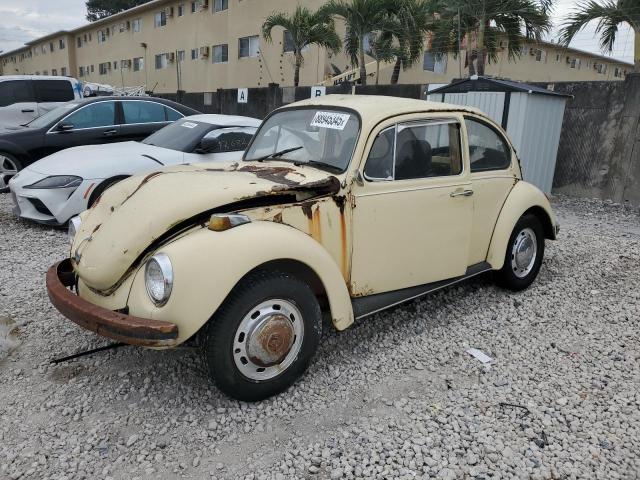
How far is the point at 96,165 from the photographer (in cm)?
614

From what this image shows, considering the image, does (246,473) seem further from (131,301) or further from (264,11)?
(264,11)

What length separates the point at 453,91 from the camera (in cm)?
866

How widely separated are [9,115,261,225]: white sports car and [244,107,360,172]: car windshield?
2.25 m

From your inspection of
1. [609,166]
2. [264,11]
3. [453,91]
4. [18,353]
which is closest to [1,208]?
[18,353]

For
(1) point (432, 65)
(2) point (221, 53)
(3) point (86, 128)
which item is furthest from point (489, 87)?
(2) point (221, 53)

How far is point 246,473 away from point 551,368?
2.15 meters

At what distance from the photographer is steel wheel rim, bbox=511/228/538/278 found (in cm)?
449

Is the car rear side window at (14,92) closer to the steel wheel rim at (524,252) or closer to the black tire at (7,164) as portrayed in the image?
the black tire at (7,164)

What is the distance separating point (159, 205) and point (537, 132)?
689cm

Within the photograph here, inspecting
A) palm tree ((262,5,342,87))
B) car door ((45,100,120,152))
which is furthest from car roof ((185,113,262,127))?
palm tree ((262,5,342,87))

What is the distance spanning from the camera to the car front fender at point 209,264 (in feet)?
8.36

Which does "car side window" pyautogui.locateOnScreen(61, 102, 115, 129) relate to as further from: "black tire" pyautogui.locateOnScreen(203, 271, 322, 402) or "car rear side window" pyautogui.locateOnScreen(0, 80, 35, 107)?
"black tire" pyautogui.locateOnScreen(203, 271, 322, 402)

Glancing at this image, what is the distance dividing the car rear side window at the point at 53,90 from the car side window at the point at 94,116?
13.4 ft

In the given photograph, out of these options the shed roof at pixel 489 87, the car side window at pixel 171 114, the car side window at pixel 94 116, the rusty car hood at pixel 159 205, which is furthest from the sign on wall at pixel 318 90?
the rusty car hood at pixel 159 205
